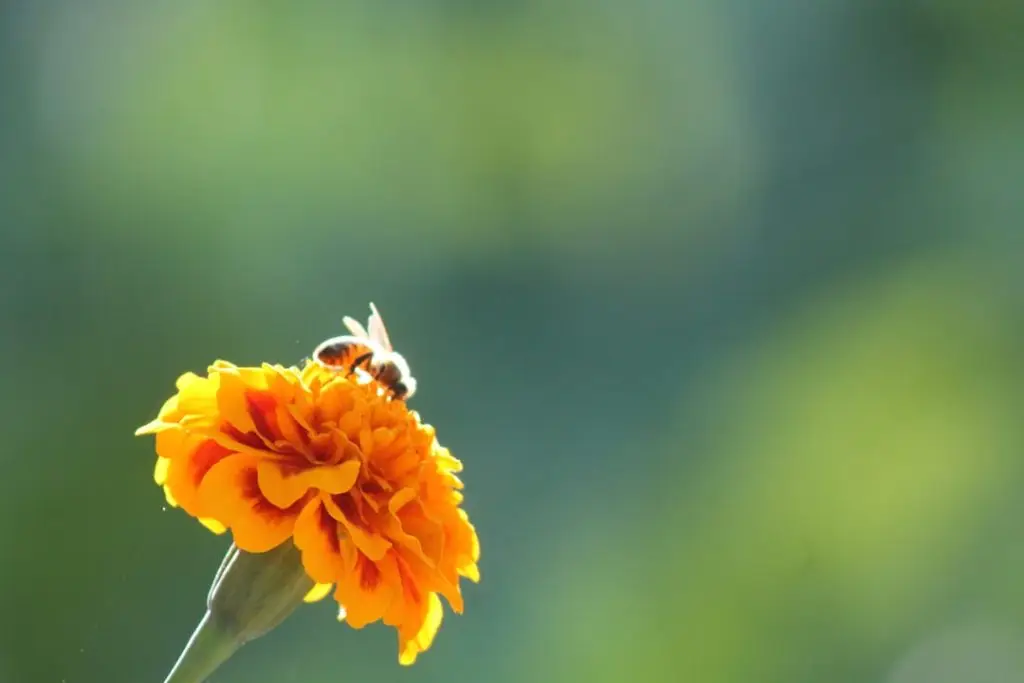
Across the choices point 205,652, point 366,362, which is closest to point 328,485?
point 205,652

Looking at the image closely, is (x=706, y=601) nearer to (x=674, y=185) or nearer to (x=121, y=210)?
(x=674, y=185)

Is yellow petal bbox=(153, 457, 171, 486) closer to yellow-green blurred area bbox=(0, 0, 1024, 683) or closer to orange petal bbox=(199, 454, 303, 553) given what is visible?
orange petal bbox=(199, 454, 303, 553)

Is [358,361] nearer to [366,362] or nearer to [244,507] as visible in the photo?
[366,362]

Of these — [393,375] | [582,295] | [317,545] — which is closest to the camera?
[317,545]

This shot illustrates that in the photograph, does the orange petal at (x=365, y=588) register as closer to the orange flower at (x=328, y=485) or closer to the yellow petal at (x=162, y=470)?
the orange flower at (x=328, y=485)

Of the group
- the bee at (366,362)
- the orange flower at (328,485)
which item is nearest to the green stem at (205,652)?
the orange flower at (328,485)

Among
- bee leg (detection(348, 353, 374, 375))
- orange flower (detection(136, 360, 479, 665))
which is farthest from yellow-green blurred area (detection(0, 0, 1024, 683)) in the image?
→ orange flower (detection(136, 360, 479, 665))
